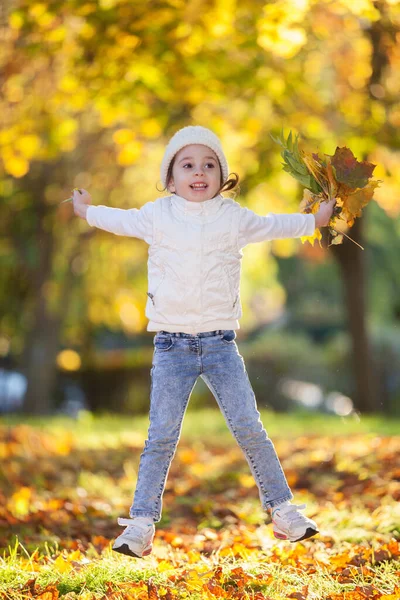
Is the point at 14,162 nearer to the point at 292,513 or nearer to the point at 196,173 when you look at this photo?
the point at 196,173

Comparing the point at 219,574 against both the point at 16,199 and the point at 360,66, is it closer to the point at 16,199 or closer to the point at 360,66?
the point at 360,66

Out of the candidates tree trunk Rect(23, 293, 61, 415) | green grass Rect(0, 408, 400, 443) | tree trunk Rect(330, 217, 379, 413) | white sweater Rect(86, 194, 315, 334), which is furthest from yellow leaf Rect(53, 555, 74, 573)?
tree trunk Rect(23, 293, 61, 415)

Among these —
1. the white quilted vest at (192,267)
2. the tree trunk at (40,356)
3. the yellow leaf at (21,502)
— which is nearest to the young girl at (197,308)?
the white quilted vest at (192,267)

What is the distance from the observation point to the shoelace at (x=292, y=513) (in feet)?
13.9

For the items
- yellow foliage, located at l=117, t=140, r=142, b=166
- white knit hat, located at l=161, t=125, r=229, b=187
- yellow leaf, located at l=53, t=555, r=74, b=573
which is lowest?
yellow leaf, located at l=53, t=555, r=74, b=573

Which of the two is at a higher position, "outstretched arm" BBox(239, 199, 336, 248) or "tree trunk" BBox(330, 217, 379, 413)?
"outstretched arm" BBox(239, 199, 336, 248)

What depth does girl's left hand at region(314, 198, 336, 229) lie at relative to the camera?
14.3 feet

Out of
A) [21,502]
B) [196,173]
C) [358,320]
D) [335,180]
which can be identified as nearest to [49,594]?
[196,173]

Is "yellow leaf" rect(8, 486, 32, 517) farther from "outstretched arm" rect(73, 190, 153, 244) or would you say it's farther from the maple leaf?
the maple leaf

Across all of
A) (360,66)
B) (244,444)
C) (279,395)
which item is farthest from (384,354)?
(244,444)

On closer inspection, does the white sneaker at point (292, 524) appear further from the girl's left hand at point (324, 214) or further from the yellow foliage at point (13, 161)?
the yellow foliage at point (13, 161)

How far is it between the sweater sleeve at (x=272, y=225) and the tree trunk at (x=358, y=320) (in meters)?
9.89

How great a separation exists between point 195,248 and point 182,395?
72 centimetres

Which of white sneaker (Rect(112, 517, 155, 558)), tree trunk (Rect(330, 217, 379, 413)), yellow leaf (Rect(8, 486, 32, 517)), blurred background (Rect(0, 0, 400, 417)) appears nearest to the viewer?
white sneaker (Rect(112, 517, 155, 558))
